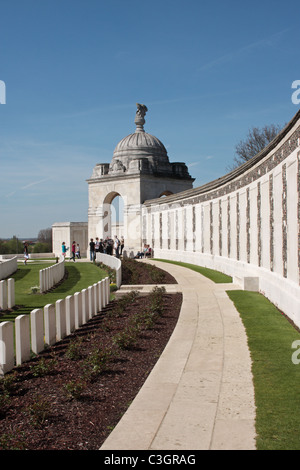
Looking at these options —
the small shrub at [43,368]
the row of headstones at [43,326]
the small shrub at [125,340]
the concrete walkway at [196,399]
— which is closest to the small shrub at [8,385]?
the small shrub at [43,368]

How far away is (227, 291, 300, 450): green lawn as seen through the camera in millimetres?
4793

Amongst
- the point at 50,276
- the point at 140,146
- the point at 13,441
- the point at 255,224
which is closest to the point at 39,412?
the point at 13,441

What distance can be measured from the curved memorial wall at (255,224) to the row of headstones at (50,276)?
710 cm

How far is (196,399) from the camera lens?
232 inches

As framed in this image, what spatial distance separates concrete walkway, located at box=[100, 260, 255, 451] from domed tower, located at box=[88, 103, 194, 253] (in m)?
35.2

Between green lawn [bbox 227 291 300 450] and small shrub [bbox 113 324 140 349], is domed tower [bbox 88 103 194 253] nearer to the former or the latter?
green lawn [bbox 227 291 300 450]

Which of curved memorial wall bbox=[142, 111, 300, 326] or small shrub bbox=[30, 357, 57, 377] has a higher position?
curved memorial wall bbox=[142, 111, 300, 326]

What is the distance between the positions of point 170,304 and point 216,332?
3851 millimetres

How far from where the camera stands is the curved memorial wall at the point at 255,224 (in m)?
10.9

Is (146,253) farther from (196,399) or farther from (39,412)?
(39,412)

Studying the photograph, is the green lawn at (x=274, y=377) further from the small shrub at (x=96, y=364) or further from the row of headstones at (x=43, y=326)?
the row of headstones at (x=43, y=326)

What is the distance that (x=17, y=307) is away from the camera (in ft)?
49.3

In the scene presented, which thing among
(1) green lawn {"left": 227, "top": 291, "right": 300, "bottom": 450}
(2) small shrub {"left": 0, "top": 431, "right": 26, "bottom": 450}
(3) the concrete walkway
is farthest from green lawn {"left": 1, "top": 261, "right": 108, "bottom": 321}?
(2) small shrub {"left": 0, "top": 431, "right": 26, "bottom": 450}

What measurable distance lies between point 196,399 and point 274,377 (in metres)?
1.34
